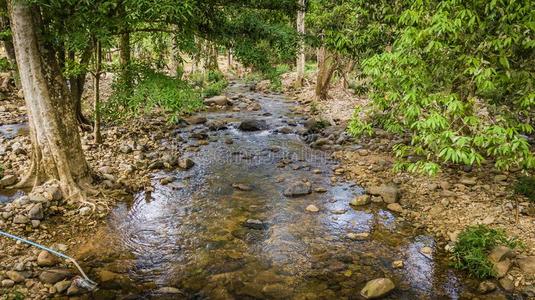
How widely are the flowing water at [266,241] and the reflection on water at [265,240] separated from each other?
0.02 m

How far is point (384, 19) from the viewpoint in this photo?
6344mm

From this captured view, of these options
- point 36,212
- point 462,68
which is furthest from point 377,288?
point 36,212

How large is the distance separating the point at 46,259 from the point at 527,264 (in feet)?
23.7

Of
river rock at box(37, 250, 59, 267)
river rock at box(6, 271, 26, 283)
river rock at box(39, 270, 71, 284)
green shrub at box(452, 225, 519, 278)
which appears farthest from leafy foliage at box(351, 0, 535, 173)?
river rock at box(6, 271, 26, 283)

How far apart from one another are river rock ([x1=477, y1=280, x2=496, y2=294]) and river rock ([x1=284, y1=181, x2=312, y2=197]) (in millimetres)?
4143

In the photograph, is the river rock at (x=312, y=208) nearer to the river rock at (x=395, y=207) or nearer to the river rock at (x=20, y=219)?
the river rock at (x=395, y=207)

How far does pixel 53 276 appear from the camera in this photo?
17.8 feet

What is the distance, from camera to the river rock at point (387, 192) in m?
8.33

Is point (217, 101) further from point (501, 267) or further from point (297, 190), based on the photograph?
point (501, 267)

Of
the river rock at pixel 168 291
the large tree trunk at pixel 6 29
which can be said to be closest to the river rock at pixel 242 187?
the river rock at pixel 168 291

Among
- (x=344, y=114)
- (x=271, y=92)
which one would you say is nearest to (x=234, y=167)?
(x=344, y=114)

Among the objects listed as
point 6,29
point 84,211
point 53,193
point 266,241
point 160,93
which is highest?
point 6,29

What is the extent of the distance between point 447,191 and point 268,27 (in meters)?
5.10

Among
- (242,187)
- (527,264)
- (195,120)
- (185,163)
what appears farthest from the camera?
(195,120)
